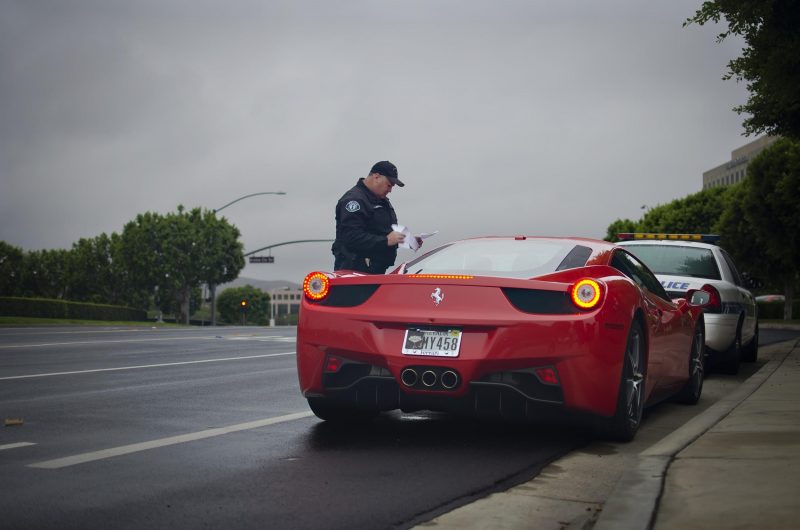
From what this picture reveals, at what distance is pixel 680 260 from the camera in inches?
496

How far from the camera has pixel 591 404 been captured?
634 centimetres

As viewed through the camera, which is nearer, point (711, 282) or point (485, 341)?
point (485, 341)

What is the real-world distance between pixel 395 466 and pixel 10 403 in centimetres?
376

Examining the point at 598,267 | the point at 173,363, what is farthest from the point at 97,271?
the point at 598,267

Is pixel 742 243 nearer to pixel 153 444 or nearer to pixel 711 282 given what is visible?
pixel 711 282

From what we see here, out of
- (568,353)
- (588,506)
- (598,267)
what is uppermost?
(598,267)

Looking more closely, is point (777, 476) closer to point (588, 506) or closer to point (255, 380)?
point (588, 506)

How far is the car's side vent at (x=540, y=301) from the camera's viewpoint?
630 cm

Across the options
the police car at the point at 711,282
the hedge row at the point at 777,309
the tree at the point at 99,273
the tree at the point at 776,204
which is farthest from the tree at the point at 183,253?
the police car at the point at 711,282

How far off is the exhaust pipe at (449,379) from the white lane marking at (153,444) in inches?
59.9

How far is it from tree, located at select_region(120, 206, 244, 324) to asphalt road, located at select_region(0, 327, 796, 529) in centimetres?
7994

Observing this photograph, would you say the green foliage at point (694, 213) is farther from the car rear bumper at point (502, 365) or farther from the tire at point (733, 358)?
the car rear bumper at point (502, 365)

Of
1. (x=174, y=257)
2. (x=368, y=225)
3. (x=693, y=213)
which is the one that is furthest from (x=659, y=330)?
(x=174, y=257)

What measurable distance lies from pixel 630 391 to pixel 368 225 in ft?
11.7
